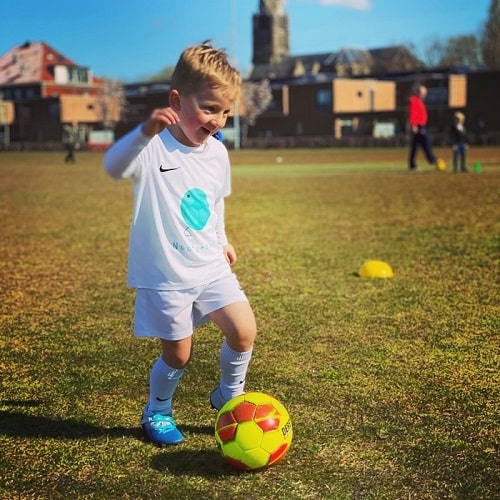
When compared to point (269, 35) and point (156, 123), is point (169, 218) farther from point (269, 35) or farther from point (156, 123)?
point (269, 35)

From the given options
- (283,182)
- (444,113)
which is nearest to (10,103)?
(444,113)

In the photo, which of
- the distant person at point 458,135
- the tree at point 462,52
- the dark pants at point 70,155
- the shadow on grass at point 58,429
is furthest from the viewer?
the tree at point 462,52

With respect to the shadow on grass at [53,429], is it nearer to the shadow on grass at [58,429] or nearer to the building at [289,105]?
the shadow on grass at [58,429]

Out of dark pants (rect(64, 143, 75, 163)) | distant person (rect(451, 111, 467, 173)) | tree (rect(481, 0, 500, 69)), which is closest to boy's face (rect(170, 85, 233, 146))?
distant person (rect(451, 111, 467, 173))

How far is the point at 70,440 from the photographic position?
371 cm

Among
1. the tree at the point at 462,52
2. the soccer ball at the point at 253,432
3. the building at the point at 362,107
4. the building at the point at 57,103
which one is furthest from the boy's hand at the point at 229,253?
the tree at the point at 462,52

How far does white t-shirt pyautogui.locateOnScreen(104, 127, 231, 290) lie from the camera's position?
11.5 feet

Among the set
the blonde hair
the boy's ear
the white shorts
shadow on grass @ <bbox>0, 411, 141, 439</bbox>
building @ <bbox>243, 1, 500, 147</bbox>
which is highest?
building @ <bbox>243, 1, 500, 147</bbox>

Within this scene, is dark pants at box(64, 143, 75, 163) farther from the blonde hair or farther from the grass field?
the blonde hair

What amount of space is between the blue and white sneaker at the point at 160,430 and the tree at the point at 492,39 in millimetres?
93842

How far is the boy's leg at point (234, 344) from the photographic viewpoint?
365cm

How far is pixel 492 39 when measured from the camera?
90875mm

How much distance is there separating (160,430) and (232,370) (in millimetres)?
496

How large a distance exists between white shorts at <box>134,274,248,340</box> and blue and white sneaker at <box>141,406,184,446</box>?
0.45 m
